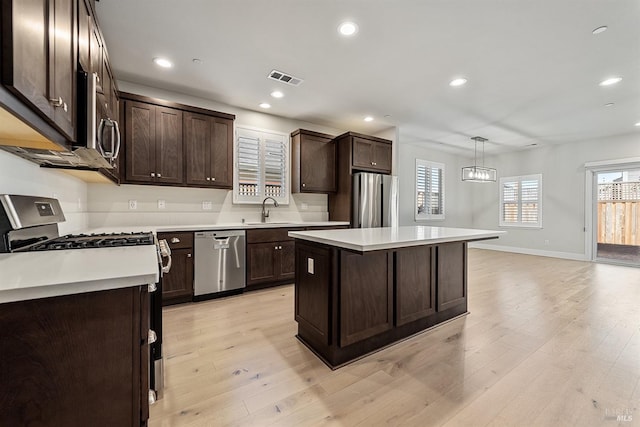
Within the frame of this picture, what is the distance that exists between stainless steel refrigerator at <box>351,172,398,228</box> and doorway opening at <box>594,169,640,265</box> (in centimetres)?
491

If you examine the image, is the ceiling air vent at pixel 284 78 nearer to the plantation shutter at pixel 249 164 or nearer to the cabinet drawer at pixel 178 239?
the plantation shutter at pixel 249 164

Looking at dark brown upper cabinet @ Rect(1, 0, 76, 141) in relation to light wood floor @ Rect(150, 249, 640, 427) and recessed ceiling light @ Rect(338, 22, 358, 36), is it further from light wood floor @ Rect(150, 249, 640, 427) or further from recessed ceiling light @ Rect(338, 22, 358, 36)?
recessed ceiling light @ Rect(338, 22, 358, 36)

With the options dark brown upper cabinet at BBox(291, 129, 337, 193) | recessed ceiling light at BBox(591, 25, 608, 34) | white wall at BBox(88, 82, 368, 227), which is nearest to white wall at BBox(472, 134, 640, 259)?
recessed ceiling light at BBox(591, 25, 608, 34)

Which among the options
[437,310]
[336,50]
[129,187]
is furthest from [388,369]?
[129,187]

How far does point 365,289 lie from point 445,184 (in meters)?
6.44

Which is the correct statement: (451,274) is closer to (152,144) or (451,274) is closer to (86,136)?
(86,136)

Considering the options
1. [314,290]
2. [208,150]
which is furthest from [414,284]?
[208,150]

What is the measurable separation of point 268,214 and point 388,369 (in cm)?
297

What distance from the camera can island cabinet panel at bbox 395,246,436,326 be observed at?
2.30 m

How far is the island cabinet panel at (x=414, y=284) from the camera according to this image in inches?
90.4

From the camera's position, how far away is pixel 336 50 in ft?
8.93

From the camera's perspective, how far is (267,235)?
3709 millimetres

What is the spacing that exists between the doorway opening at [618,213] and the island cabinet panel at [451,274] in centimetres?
545

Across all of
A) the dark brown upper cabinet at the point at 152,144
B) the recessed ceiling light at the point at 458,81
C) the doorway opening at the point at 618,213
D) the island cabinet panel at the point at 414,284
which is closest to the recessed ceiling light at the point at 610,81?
the recessed ceiling light at the point at 458,81
